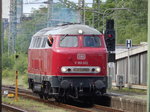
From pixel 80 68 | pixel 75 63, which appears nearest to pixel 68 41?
pixel 75 63

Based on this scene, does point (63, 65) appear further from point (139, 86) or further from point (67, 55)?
point (139, 86)

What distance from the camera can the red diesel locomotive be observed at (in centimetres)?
1697

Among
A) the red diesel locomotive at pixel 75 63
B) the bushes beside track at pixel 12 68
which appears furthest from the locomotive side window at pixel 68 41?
the bushes beside track at pixel 12 68

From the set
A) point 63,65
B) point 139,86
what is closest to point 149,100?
point 63,65

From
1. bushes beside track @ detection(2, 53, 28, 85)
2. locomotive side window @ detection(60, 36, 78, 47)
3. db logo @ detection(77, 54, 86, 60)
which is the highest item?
locomotive side window @ detection(60, 36, 78, 47)

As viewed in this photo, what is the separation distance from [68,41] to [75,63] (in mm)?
917

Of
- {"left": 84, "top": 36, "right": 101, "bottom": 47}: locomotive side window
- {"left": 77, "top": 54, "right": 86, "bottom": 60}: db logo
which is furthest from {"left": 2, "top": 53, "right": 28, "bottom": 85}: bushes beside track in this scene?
{"left": 77, "top": 54, "right": 86, "bottom": 60}: db logo

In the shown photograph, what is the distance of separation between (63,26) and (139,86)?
8.98m

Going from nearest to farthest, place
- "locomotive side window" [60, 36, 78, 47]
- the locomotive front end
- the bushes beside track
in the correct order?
the locomotive front end, "locomotive side window" [60, 36, 78, 47], the bushes beside track

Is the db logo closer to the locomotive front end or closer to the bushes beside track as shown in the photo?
the locomotive front end

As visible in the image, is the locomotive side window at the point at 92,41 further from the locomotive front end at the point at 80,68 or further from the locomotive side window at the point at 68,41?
the locomotive side window at the point at 68,41

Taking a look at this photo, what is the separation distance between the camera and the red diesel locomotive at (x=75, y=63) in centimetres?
1697

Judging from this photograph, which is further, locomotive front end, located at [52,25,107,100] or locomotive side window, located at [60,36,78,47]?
locomotive side window, located at [60,36,78,47]

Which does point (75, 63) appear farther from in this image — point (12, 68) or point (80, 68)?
point (12, 68)
